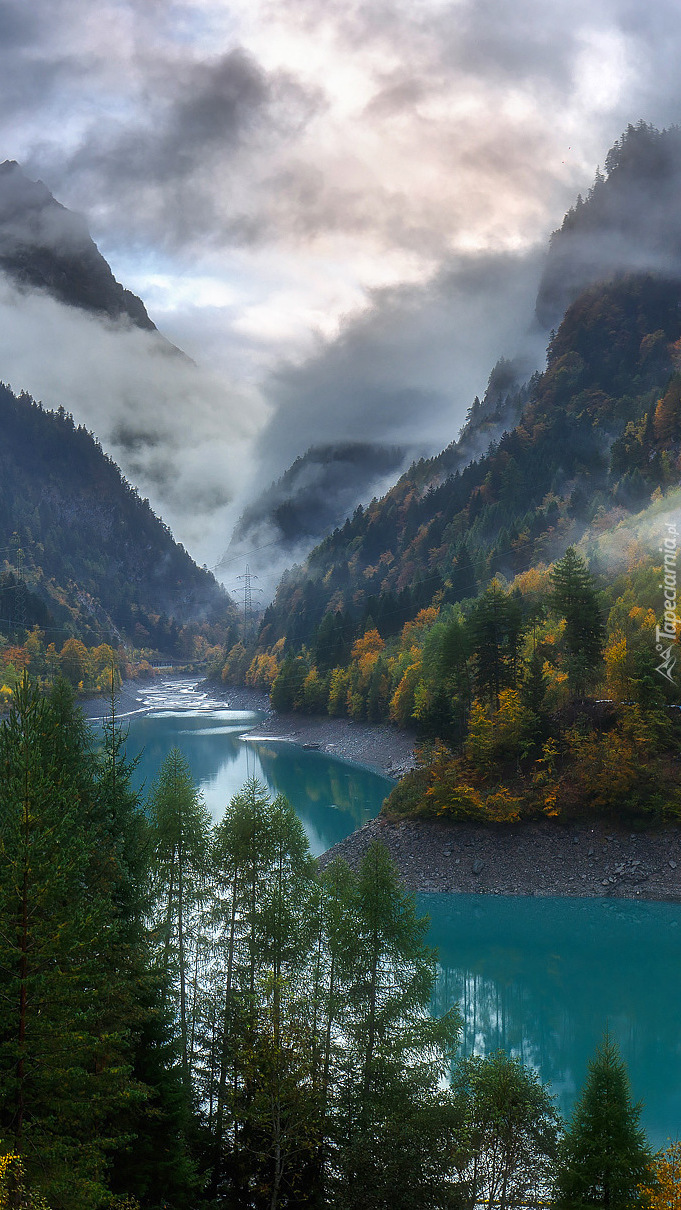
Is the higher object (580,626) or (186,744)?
(580,626)

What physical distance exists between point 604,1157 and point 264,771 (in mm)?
82090

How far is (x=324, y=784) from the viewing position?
8569 centimetres

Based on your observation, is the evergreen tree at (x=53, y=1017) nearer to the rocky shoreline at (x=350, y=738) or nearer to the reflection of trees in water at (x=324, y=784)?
the reflection of trees in water at (x=324, y=784)

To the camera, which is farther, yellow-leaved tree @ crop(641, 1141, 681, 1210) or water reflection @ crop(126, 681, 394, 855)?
water reflection @ crop(126, 681, 394, 855)

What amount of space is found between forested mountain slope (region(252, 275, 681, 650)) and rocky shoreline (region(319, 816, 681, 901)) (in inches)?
2264

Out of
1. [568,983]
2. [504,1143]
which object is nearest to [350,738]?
[568,983]

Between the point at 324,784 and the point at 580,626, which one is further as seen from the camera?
the point at 324,784

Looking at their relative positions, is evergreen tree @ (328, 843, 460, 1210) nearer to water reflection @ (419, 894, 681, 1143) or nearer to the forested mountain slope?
water reflection @ (419, 894, 681, 1143)

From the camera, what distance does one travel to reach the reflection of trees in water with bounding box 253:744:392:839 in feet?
241

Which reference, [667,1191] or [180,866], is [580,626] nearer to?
[180,866]

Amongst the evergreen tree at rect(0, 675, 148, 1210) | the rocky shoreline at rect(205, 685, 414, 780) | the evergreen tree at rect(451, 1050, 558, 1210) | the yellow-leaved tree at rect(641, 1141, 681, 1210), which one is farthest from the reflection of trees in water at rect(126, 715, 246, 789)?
the yellow-leaved tree at rect(641, 1141, 681, 1210)

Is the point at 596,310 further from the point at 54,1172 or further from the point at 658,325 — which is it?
the point at 54,1172

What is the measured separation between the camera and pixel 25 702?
18.3 m

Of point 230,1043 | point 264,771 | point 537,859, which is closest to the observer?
point 230,1043
